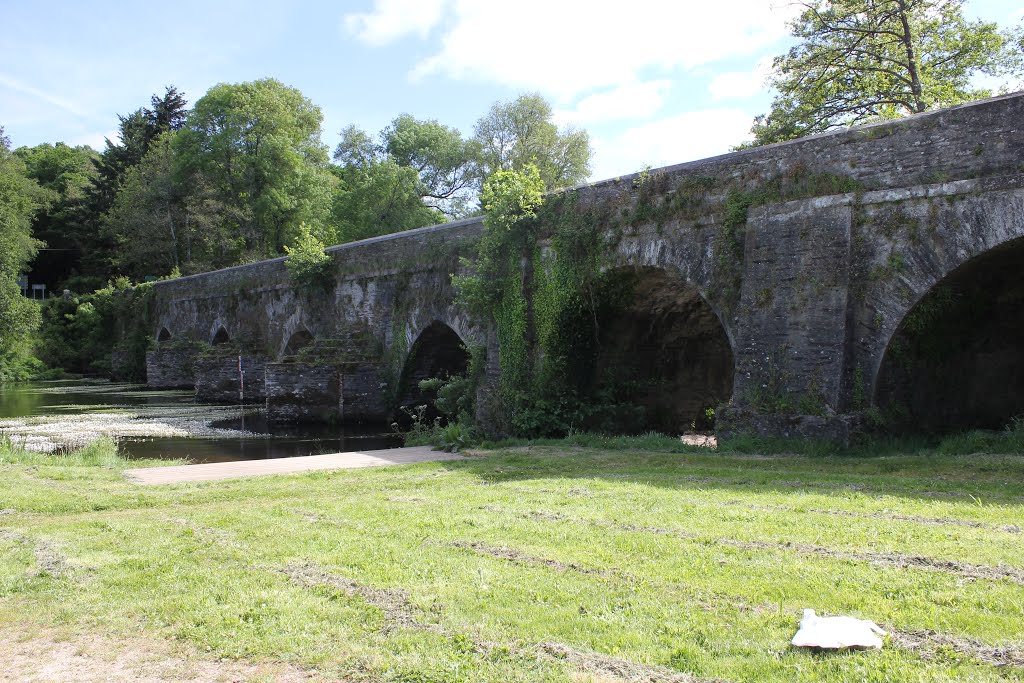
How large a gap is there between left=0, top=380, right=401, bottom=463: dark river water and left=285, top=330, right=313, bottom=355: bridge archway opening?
6.95ft

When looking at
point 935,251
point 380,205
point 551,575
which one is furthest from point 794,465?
point 380,205

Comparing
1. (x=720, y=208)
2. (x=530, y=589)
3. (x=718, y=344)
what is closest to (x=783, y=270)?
(x=720, y=208)

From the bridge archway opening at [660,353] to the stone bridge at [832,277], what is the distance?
4cm

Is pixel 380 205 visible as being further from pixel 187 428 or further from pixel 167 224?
pixel 187 428

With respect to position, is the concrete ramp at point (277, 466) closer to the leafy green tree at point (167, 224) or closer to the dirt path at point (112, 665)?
the dirt path at point (112, 665)

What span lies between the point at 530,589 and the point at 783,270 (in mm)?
7581

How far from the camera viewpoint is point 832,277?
34.7 feet

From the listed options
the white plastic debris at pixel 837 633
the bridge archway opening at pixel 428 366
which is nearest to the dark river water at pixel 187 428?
the bridge archway opening at pixel 428 366

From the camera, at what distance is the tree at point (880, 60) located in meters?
22.4

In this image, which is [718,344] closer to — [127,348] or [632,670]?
[632,670]

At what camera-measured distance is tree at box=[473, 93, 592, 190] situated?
45188 mm

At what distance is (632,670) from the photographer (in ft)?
11.8

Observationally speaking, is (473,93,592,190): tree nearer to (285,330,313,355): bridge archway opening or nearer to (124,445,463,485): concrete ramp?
(285,330,313,355): bridge archway opening

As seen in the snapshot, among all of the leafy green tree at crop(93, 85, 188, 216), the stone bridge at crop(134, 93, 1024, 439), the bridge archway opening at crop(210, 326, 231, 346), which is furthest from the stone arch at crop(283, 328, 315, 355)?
the leafy green tree at crop(93, 85, 188, 216)
